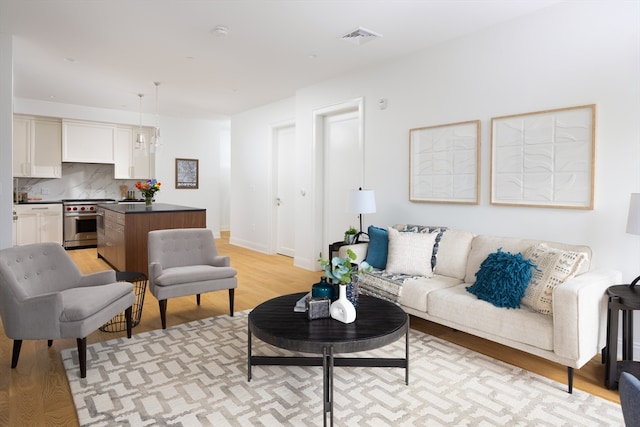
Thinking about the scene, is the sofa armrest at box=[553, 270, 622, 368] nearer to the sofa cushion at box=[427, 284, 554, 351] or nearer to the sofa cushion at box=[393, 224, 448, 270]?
the sofa cushion at box=[427, 284, 554, 351]

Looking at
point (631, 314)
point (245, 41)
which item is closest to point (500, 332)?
point (631, 314)

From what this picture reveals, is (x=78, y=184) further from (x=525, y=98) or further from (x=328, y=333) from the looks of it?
(x=525, y=98)

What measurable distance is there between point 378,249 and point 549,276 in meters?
1.53

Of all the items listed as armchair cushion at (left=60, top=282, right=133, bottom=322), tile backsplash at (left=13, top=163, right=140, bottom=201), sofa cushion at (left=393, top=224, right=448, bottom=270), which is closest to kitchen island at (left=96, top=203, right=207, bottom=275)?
armchair cushion at (left=60, top=282, right=133, bottom=322)

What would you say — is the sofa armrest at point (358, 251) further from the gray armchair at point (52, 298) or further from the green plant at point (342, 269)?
the gray armchair at point (52, 298)

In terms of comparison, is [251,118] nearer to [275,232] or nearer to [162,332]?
[275,232]

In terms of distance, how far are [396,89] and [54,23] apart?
339cm

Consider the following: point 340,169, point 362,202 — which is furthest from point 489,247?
point 340,169

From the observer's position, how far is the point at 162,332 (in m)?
3.29

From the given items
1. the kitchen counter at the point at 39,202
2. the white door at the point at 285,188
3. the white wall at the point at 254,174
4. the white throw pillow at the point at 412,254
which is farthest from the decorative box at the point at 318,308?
the kitchen counter at the point at 39,202

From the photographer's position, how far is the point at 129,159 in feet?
26.2

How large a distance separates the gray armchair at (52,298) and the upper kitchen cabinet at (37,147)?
5.14 metres

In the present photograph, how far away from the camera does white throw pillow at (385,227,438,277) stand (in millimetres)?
3488

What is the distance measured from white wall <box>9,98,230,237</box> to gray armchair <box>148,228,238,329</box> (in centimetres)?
497
